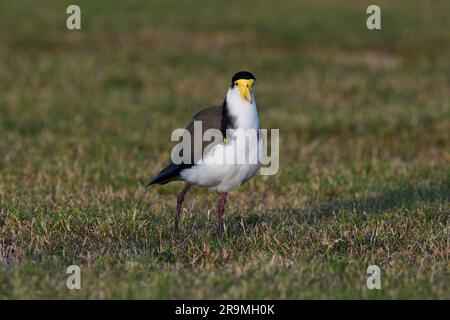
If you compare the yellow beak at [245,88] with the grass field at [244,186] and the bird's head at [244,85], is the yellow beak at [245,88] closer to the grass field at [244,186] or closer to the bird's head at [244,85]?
the bird's head at [244,85]

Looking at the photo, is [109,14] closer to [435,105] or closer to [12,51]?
[12,51]

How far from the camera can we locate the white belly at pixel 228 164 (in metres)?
7.03

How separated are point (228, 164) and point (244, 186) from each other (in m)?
3.47

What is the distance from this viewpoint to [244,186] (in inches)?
413

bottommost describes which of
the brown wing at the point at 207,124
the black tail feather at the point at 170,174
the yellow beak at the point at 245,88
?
the black tail feather at the point at 170,174

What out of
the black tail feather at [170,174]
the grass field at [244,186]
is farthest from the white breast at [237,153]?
the grass field at [244,186]

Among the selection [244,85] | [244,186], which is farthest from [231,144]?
[244,186]

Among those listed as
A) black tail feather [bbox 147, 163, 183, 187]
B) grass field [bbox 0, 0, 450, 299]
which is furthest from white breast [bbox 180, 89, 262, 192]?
grass field [bbox 0, 0, 450, 299]

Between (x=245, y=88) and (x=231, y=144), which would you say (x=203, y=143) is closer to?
(x=231, y=144)

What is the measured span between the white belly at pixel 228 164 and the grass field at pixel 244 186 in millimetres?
538

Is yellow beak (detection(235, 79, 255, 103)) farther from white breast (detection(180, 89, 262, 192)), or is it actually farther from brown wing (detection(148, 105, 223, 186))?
brown wing (detection(148, 105, 223, 186))

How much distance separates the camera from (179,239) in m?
7.41

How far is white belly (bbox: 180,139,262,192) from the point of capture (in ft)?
23.1

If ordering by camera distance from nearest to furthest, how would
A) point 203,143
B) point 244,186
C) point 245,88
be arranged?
1. point 245,88
2. point 203,143
3. point 244,186
